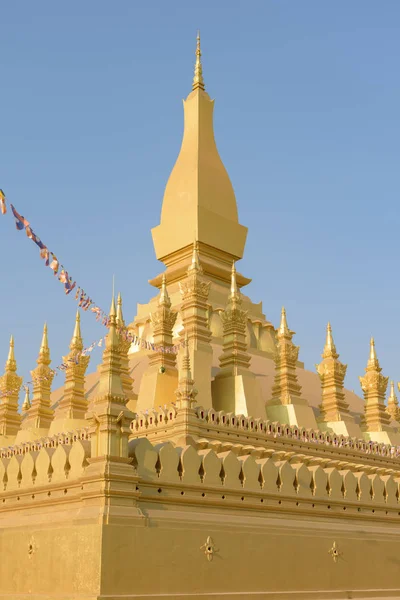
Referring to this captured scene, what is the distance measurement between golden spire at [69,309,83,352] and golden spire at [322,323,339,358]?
964 cm

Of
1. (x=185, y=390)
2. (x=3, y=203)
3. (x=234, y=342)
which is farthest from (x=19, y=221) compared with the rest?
(x=234, y=342)

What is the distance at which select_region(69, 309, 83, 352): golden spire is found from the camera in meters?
28.2

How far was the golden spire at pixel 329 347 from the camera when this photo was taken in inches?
1123

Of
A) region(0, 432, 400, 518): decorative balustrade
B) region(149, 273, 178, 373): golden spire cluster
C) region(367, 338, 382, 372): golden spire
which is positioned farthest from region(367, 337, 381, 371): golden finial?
region(0, 432, 400, 518): decorative balustrade

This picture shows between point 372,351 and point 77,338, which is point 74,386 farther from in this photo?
point 372,351

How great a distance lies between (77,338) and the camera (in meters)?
28.5

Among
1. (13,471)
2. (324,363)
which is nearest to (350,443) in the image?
(324,363)

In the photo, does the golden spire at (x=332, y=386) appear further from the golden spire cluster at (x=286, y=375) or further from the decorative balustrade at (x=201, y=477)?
the decorative balustrade at (x=201, y=477)

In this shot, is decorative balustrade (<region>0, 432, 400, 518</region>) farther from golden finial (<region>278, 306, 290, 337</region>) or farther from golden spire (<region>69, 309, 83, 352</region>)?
golden spire (<region>69, 309, 83, 352</region>)

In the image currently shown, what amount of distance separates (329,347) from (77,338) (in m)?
9.98

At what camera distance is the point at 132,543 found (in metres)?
11.5

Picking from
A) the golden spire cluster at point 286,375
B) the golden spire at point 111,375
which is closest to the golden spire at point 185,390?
the golden spire at point 111,375

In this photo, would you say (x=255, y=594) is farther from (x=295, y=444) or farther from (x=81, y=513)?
(x=295, y=444)

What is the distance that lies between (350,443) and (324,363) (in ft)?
16.6
